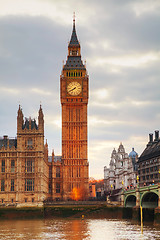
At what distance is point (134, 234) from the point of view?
70.2 metres

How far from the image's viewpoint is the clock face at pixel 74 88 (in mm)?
173000

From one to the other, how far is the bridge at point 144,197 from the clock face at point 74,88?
60.3 metres

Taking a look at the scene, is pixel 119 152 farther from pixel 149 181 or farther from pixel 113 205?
pixel 113 205

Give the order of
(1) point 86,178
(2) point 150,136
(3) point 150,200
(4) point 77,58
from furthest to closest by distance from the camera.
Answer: (4) point 77,58 → (1) point 86,178 → (2) point 150,136 → (3) point 150,200

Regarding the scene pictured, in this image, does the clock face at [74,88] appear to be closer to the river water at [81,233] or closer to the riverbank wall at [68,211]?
the riverbank wall at [68,211]

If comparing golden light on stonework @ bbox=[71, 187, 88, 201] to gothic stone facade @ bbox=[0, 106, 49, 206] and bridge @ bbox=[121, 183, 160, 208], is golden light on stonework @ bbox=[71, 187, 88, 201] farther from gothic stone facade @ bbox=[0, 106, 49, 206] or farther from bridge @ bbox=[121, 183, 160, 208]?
bridge @ bbox=[121, 183, 160, 208]

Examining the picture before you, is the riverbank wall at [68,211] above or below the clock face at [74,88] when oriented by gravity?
below

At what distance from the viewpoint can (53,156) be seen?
173 meters

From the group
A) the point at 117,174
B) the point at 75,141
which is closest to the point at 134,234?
the point at 75,141

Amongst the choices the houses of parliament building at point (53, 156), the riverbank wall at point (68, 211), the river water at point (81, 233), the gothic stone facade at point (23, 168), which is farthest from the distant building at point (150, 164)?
the river water at point (81, 233)

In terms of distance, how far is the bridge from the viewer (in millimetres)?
92200

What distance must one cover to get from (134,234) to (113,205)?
2142 inches

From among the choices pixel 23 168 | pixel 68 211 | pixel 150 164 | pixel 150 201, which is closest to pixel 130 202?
pixel 150 201

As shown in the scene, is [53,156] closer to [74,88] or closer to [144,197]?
[74,88]
